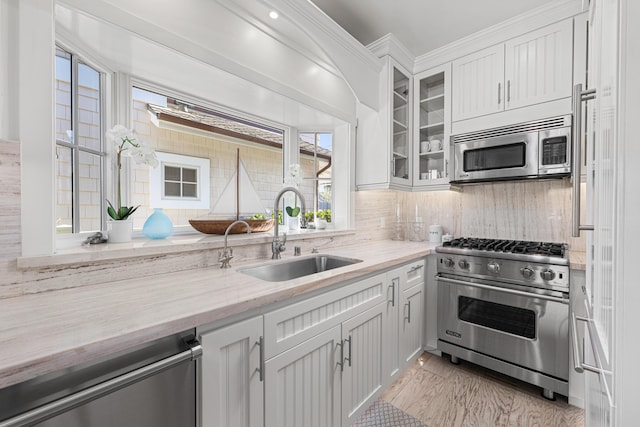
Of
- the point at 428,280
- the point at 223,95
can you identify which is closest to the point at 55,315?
the point at 223,95

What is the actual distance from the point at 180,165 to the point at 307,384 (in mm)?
1558

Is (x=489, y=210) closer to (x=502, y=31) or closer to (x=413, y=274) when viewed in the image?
(x=413, y=274)

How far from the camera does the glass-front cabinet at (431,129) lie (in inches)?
102

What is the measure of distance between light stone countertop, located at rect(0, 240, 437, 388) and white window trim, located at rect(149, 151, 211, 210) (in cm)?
65

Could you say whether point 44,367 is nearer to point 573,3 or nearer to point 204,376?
point 204,376

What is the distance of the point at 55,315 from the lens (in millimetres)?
851

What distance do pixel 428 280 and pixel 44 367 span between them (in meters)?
2.28

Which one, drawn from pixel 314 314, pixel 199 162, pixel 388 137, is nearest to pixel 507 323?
pixel 314 314

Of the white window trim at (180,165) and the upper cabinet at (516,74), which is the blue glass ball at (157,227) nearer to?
the white window trim at (180,165)

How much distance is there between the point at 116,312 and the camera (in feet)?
2.88

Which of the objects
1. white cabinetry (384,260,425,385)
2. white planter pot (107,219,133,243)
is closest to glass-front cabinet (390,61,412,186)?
white cabinetry (384,260,425,385)

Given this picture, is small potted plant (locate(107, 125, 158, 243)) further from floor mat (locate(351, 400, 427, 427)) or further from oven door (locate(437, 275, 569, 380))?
oven door (locate(437, 275, 569, 380))

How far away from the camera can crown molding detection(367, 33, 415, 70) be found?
7.83ft

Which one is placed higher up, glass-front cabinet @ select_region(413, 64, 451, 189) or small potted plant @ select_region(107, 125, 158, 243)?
glass-front cabinet @ select_region(413, 64, 451, 189)
